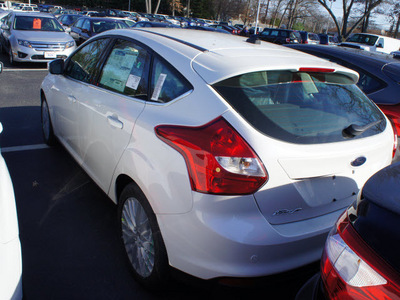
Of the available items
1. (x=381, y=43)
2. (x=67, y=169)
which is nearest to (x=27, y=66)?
(x=67, y=169)

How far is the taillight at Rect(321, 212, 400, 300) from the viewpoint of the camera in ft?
3.83

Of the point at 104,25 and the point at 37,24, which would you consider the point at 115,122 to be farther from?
the point at 104,25

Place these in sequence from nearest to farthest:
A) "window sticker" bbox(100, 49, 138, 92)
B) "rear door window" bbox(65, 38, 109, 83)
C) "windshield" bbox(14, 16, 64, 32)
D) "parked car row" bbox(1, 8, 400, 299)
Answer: "parked car row" bbox(1, 8, 400, 299)
"window sticker" bbox(100, 49, 138, 92)
"rear door window" bbox(65, 38, 109, 83)
"windshield" bbox(14, 16, 64, 32)

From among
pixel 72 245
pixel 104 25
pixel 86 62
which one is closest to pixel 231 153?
pixel 72 245

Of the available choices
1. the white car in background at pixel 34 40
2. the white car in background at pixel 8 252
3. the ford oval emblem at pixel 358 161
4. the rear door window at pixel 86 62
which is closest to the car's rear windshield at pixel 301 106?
the ford oval emblem at pixel 358 161

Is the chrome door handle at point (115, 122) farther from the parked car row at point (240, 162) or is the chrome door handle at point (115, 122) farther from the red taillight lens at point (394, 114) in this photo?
the red taillight lens at point (394, 114)

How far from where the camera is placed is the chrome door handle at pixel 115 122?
8.25ft

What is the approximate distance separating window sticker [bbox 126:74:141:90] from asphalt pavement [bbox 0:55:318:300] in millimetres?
1272

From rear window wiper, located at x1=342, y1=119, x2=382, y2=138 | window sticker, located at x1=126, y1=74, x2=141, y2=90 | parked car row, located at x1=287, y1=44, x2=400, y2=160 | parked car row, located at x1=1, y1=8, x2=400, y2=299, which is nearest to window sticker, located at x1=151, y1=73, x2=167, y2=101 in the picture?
parked car row, located at x1=1, y1=8, x2=400, y2=299

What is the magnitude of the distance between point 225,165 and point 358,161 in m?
0.93

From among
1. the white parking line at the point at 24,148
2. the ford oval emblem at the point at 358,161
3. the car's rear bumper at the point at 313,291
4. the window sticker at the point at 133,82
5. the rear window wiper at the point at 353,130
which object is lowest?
the white parking line at the point at 24,148

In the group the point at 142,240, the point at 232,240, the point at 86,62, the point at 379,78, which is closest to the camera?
the point at 232,240

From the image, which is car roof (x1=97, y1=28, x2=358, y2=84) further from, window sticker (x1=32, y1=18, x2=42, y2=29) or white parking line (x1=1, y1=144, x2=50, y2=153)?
window sticker (x1=32, y1=18, x2=42, y2=29)

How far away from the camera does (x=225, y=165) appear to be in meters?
1.85
